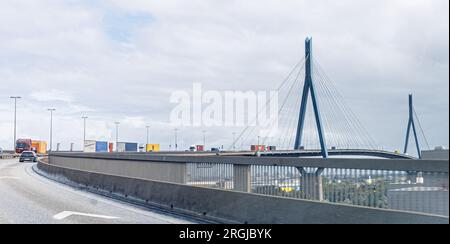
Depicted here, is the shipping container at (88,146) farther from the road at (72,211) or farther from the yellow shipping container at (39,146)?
the road at (72,211)

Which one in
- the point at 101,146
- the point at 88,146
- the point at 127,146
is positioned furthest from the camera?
Result: the point at 127,146

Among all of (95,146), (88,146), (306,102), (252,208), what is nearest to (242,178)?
(252,208)

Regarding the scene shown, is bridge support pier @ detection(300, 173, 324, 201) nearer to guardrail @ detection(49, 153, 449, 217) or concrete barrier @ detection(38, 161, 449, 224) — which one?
guardrail @ detection(49, 153, 449, 217)

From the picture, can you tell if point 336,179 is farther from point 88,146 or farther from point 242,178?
point 88,146

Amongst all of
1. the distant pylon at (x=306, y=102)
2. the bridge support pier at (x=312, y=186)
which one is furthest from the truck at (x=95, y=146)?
the bridge support pier at (x=312, y=186)

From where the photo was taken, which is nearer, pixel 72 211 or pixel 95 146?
pixel 72 211

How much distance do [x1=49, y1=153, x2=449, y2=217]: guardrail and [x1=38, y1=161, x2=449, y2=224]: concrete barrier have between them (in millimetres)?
1285

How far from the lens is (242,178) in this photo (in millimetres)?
16547

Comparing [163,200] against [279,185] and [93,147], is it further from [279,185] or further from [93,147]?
[93,147]

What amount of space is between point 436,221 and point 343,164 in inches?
192

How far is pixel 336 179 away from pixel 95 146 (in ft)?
274

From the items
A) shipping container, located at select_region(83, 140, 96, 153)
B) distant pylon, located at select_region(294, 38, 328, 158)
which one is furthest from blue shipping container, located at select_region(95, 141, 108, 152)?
distant pylon, located at select_region(294, 38, 328, 158)

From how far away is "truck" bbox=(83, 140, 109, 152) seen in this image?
88.3m
